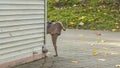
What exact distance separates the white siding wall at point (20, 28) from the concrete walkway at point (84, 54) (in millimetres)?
393

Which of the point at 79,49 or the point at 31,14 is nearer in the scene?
the point at 31,14

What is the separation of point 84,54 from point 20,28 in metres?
2.85

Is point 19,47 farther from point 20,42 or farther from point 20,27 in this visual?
point 20,27

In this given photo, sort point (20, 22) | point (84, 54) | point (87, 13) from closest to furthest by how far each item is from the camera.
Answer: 1. point (20, 22)
2. point (84, 54)
3. point (87, 13)

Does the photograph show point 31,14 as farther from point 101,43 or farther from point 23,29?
point 101,43

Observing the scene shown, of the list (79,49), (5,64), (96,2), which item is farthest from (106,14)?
(5,64)

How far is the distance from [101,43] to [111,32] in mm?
4490

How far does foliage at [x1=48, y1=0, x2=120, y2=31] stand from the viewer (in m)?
19.6

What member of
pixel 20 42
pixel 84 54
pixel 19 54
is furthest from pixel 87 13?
pixel 19 54

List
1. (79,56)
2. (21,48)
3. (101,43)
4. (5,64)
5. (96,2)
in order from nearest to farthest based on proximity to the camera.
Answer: (5,64) < (21,48) < (79,56) < (101,43) < (96,2)

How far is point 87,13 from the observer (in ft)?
70.2

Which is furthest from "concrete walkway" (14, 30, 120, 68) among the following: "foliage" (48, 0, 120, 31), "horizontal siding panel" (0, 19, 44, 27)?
"foliage" (48, 0, 120, 31)

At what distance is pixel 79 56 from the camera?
34.3ft

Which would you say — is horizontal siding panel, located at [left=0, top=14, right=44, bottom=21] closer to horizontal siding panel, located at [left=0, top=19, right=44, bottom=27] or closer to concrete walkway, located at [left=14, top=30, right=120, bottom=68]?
horizontal siding panel, located at [left=0, top=19, right=44, bottom=27]
